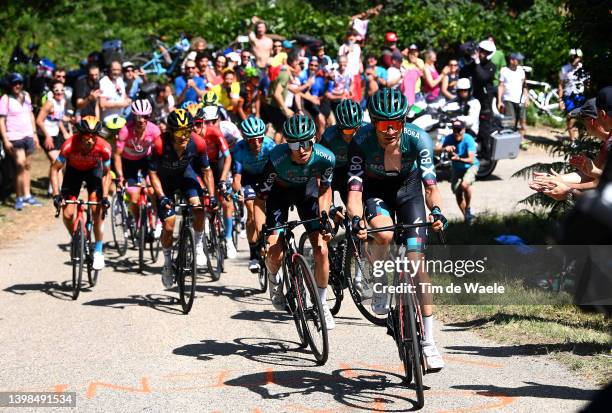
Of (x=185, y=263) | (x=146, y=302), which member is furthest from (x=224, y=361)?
(x=146, y=302)

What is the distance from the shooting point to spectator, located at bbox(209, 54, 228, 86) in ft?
62.1

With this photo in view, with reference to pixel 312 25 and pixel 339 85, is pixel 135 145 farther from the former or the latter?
pixel 312 25

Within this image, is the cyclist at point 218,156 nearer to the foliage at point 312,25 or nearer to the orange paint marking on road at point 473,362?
the orange paint marking on road at point 473,362

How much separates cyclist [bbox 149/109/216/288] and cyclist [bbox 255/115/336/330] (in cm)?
179

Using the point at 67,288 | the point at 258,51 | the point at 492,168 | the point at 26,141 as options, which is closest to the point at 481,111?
the point at 492,168

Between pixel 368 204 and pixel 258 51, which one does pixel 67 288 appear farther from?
pixel 258 51

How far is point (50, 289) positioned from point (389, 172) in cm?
558

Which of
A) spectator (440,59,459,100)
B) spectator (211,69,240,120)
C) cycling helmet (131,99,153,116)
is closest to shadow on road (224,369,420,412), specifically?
cycling helmet (131,99,153,116)

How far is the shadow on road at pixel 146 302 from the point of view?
428 inches

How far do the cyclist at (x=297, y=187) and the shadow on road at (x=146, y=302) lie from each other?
1.96 metres

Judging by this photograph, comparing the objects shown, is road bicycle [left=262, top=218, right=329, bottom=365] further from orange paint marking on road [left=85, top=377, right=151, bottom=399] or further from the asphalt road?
orange paint marking on road [left=85, top=377, right=151, bottom=399]

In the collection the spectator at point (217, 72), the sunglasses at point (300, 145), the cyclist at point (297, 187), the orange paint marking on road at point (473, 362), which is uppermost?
the spectator at point (217, 72)

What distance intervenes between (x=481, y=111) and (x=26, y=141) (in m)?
7.86

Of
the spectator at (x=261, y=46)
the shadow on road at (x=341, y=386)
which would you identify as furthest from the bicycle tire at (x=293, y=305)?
the spectator at (x=261, y=46)
